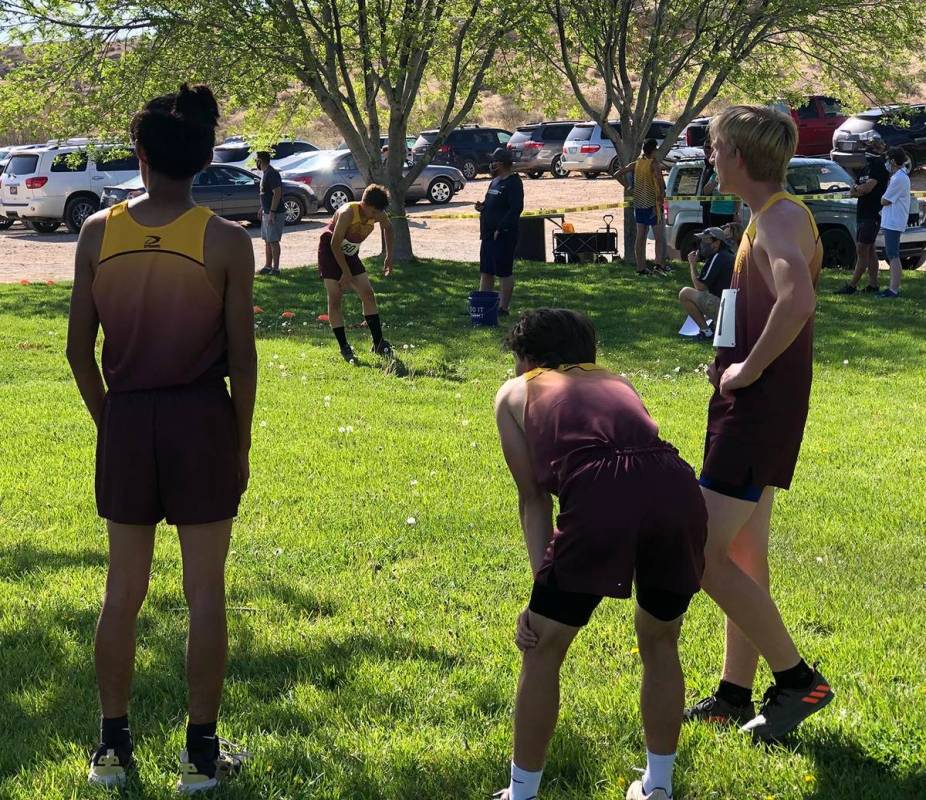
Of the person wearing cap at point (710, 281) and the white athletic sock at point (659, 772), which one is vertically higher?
the person wearing cap at point (710, 281)

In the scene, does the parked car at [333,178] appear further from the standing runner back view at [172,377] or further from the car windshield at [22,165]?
the standing runner back view at [172,377]

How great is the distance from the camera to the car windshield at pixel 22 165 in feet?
87.2

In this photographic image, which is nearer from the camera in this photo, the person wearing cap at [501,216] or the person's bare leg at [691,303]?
the person's bare leg at [691,303]

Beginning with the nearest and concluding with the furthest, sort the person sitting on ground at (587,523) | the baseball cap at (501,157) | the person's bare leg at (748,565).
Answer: the person sitting on ground at (587,523) → the person's bare leg at (748,565) → the baseball cap at (501,157)

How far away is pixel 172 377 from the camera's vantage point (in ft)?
10.5

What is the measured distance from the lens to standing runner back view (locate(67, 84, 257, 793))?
3.20 metres

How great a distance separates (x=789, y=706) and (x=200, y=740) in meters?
1.77

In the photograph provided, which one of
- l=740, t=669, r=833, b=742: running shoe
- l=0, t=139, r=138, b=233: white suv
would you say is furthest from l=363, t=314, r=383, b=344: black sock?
l=0, t=139, r=138, b=233: white suv

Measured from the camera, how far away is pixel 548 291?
1673 cm

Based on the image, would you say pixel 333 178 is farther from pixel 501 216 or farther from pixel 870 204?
pixel 870 204

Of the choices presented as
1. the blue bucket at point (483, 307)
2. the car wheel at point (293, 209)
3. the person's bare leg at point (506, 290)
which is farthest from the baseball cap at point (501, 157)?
the car wheel at point (293, 209)

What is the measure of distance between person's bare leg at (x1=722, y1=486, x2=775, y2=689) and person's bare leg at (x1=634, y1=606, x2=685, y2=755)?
2.06ft

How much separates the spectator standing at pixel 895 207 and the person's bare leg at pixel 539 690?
13401 mm

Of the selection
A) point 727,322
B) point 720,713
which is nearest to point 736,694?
point 720,713
